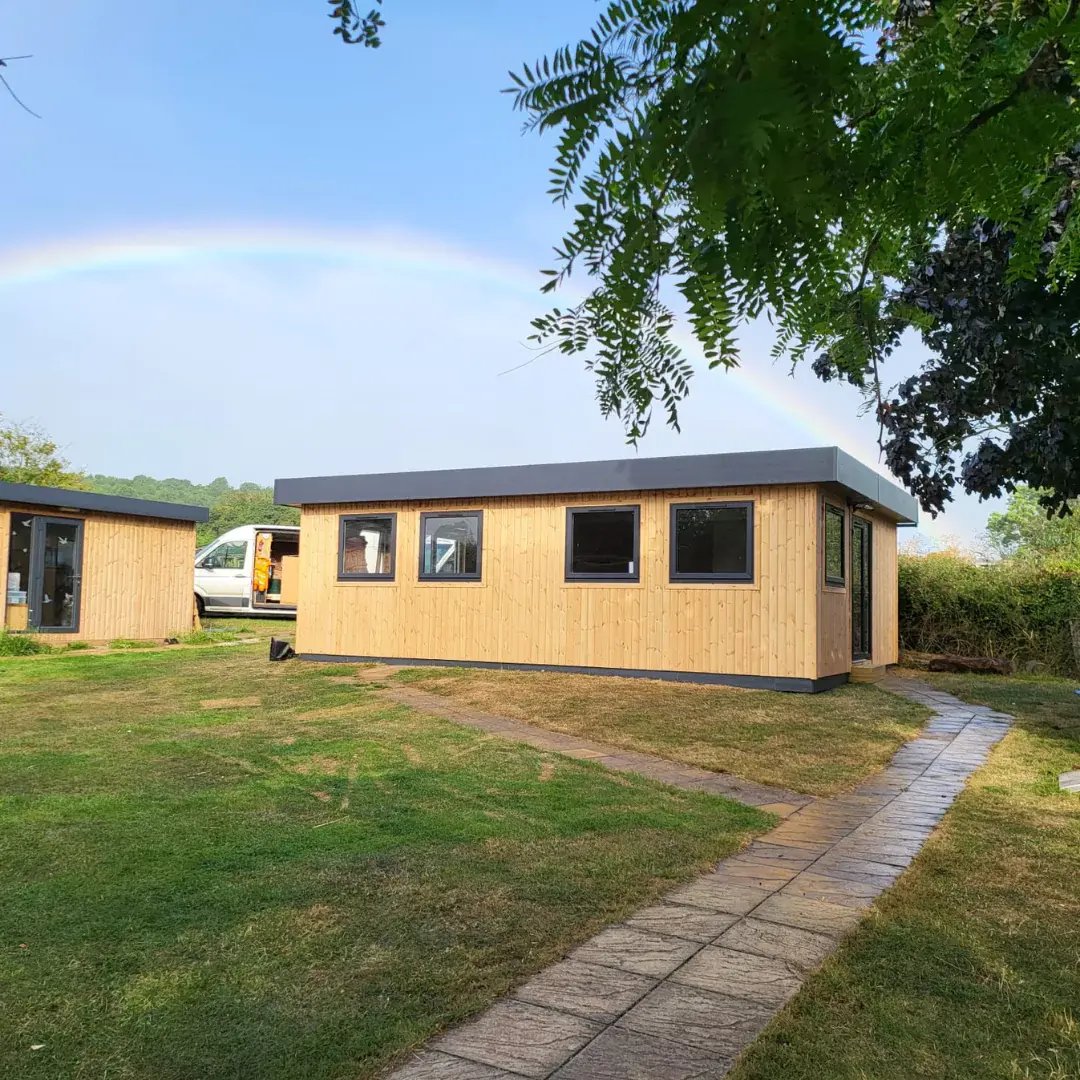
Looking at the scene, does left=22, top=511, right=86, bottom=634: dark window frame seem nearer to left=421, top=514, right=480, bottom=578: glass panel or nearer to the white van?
the white van

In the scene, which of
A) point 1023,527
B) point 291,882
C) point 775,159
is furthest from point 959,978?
point 1023,527

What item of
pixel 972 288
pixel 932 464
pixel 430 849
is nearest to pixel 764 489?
pixel 932 464

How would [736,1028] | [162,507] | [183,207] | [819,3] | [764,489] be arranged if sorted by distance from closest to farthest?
1. [819,3]
2. [736,1028]
3. [764,489]
4. [162,507]
5. [183,207]

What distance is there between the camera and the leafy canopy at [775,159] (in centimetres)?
66

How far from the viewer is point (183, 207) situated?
57.4ft

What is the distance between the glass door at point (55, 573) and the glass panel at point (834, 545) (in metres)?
11.7

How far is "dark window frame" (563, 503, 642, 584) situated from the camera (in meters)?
10.7

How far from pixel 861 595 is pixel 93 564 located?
40.0 feet

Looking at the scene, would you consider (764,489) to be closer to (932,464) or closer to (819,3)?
(932,464)

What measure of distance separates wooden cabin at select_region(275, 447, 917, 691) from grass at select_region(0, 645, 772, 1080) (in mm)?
4227

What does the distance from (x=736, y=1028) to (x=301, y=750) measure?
14.7 ft

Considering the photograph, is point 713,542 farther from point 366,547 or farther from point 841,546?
point 366,547

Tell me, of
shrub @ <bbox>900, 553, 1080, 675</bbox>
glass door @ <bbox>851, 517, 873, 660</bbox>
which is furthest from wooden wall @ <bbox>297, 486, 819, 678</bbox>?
shrub @ <bbox>900, 553, 1080, 675</bbox>

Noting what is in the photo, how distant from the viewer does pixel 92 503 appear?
14.8m
